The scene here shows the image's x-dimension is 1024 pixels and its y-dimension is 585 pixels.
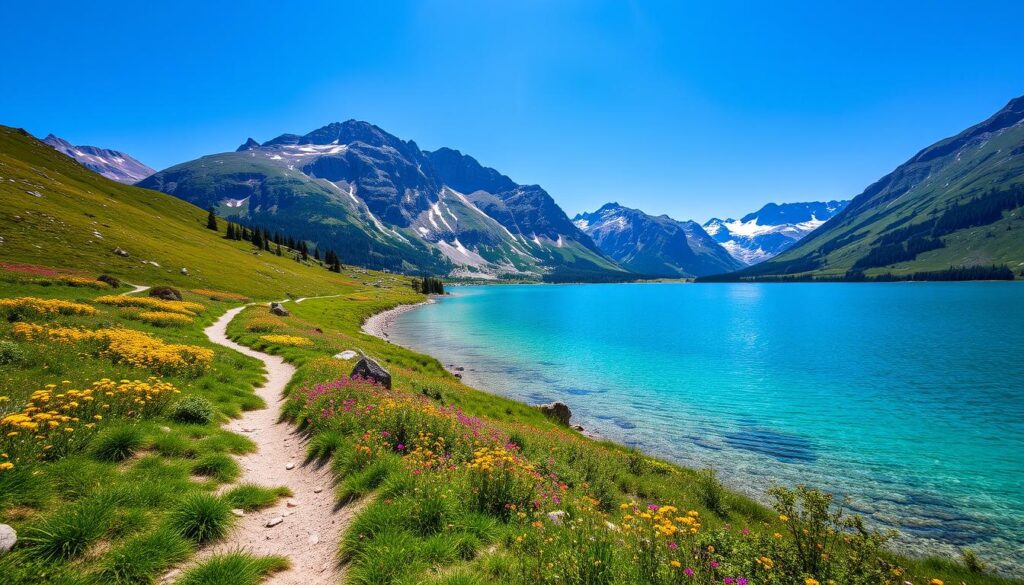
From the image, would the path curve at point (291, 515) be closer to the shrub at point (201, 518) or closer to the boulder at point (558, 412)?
the shrub at point (201, 518)

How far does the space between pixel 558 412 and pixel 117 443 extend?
76.3 feet

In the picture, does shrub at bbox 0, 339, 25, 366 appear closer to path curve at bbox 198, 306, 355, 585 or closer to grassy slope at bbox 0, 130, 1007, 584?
grassy slope at bbox 0, 130, 1007, 584

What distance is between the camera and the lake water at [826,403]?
19203 millimetres

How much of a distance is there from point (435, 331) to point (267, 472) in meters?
67.2

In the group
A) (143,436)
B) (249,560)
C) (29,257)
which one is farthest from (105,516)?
(29,257)

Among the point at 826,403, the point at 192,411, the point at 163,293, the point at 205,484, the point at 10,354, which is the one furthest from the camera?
the point at 163,293

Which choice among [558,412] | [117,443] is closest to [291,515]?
[117,443]

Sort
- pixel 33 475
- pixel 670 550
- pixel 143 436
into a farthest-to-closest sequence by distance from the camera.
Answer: pixel 143 436, pixel 33 475, pixel 670 550

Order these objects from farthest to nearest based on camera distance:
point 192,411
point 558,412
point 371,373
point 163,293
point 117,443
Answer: point 163,293
point 558,412
point 371,373
point 192,411
point 117,443

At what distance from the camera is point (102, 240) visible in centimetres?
6531

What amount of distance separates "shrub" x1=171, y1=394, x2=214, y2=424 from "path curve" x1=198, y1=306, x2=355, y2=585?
125 centimetres

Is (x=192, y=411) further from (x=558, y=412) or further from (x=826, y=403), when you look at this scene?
(x=826, y=403)

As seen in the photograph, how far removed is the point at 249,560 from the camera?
22.4ft

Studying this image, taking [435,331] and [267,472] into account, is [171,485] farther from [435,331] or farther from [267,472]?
[435,331]
